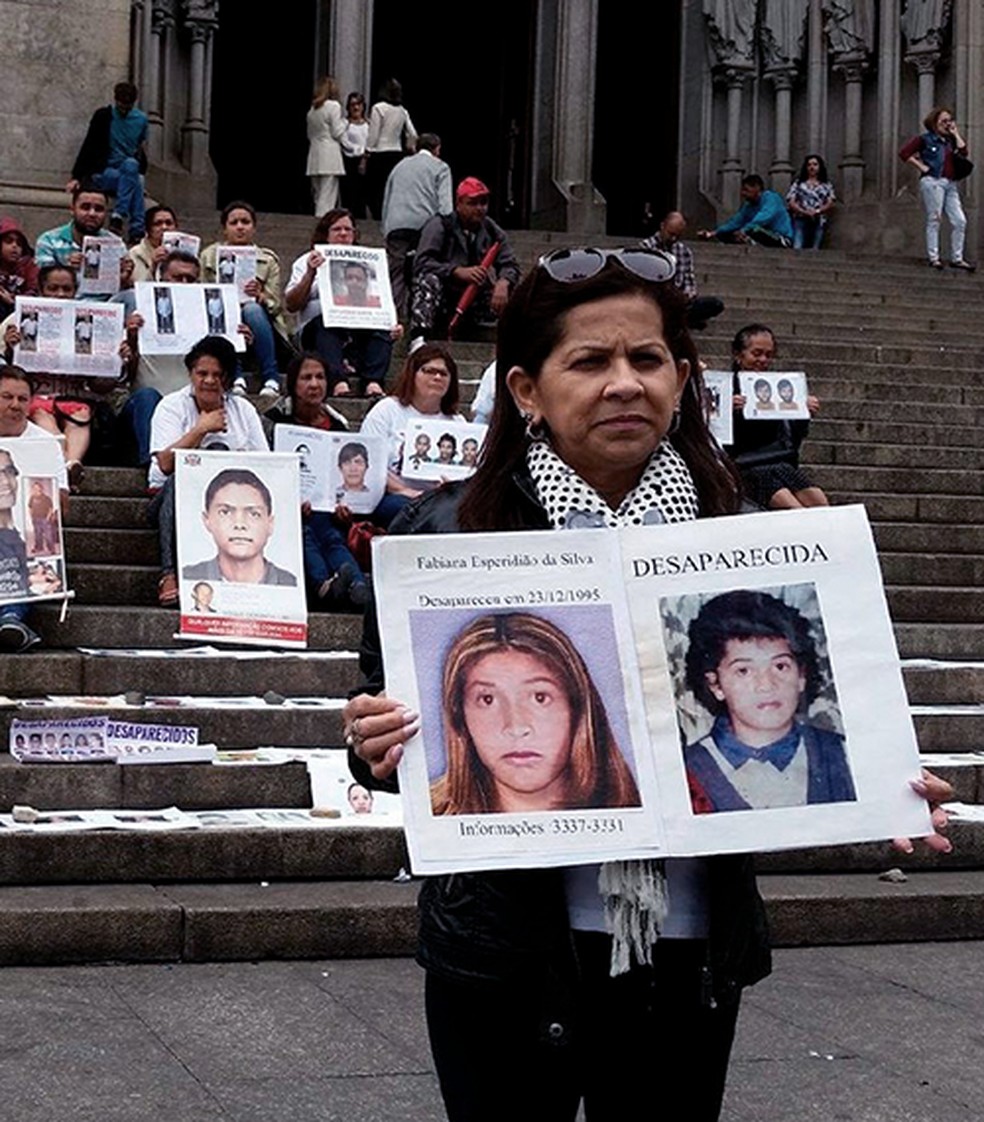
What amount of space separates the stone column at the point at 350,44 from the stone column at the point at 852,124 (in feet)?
20.0

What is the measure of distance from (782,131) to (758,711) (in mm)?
23837

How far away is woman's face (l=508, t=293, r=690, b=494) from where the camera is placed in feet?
8.16

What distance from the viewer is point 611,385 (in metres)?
2.48

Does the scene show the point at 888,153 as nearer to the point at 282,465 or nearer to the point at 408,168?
the point at 408,168

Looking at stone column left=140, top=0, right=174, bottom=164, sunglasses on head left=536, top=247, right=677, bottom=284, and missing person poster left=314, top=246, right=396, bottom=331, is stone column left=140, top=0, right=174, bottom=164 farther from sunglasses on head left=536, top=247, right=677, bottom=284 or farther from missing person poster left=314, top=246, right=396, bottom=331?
sunglasses on head left=536, top=247, right=677, bottom=284

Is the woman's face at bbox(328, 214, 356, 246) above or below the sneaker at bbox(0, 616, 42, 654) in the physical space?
above

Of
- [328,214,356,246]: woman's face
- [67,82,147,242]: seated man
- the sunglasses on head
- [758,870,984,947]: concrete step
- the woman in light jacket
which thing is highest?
the woman in light jacket

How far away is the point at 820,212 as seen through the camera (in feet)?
76.0

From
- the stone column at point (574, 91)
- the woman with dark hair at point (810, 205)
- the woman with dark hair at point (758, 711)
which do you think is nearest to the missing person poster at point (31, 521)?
the woman with dark hair at point (758, 711)

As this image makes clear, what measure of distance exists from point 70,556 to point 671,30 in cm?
1992

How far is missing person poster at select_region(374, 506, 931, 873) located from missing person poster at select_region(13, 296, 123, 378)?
25.7ft

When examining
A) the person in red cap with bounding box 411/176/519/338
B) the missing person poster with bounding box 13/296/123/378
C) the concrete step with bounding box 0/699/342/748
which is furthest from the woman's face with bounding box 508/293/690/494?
the person in red cap with bounding box 411/176/519/338

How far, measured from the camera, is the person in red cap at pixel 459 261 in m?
12.8

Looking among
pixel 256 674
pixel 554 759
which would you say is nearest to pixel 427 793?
pixel 554 759
